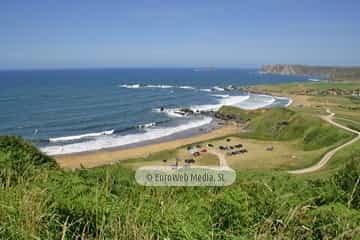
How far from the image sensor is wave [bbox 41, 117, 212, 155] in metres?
42.5

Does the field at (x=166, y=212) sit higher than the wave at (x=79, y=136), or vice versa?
the field at (x=166, y=212)

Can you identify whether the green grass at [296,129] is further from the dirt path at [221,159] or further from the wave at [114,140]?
the dirt path at [221,159]

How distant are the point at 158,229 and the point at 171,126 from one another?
56803mm

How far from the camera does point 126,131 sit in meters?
54.2

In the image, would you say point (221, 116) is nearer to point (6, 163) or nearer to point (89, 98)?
point (89, 98)

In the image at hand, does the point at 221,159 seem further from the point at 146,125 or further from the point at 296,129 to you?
the point at 146,125

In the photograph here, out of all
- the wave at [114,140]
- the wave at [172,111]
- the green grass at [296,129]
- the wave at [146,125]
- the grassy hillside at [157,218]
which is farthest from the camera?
the wave at [172,111]

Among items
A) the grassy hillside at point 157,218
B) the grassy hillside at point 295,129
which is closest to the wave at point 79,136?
the grassy hillside at point 295,129

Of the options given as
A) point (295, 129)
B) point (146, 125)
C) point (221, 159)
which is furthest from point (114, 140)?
point (295, 129)

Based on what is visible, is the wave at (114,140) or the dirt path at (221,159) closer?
the dirt path at (221,159)

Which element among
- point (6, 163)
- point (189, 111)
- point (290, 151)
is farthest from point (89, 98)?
point (6, 163)

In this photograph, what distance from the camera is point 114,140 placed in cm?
4809

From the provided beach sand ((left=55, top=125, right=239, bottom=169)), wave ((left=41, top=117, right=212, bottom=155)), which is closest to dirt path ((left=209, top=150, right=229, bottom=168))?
beach sand ((left=55, top=125, right=239, bottom=169))

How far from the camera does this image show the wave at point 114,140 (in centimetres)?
4253
